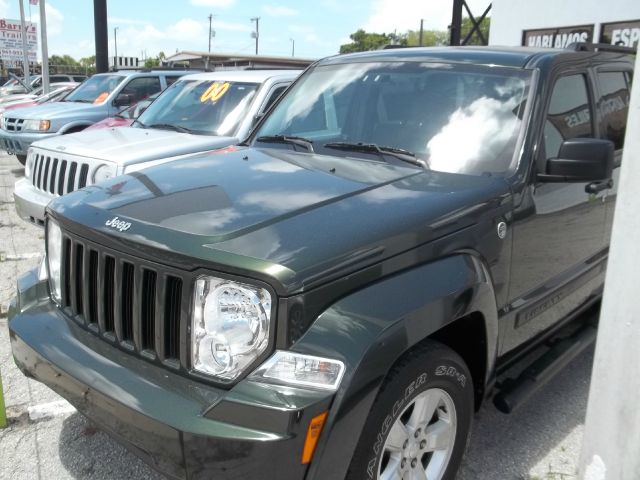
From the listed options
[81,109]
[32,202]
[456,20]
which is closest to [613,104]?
[32,202]

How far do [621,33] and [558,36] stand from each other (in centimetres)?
172

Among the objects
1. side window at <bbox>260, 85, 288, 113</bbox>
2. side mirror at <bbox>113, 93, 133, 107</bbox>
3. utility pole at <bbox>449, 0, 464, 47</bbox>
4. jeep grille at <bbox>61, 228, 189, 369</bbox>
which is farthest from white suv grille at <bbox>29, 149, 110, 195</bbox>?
utility pole at <bbox>449, 0, 464, 47</bbox>

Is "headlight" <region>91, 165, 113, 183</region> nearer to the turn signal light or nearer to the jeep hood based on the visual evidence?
the jeep hood

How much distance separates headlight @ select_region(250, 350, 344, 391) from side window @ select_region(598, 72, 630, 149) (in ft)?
8.88

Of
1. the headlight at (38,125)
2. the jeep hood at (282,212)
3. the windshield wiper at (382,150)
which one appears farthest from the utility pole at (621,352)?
the headlight at (38,125)

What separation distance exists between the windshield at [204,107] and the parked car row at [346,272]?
2626 millimetres

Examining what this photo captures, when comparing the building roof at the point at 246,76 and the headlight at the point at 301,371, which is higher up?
the building roof at the point at 246,76

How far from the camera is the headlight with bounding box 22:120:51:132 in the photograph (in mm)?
9438

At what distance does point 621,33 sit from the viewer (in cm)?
1184

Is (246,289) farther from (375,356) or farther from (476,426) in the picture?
(476,426)

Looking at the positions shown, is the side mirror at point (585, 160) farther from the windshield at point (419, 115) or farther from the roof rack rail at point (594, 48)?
the roof rack rail at point (594, 48)

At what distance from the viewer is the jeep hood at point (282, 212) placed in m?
1.97

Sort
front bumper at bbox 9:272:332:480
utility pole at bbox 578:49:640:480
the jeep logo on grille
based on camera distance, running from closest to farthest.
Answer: front bumper at bbox 9:272:332:480 → utility pole at bbox 578:49:640:480 → the jeep logo on grille

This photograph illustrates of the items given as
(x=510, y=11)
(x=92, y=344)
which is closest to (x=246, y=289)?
(x=92, y=344)
